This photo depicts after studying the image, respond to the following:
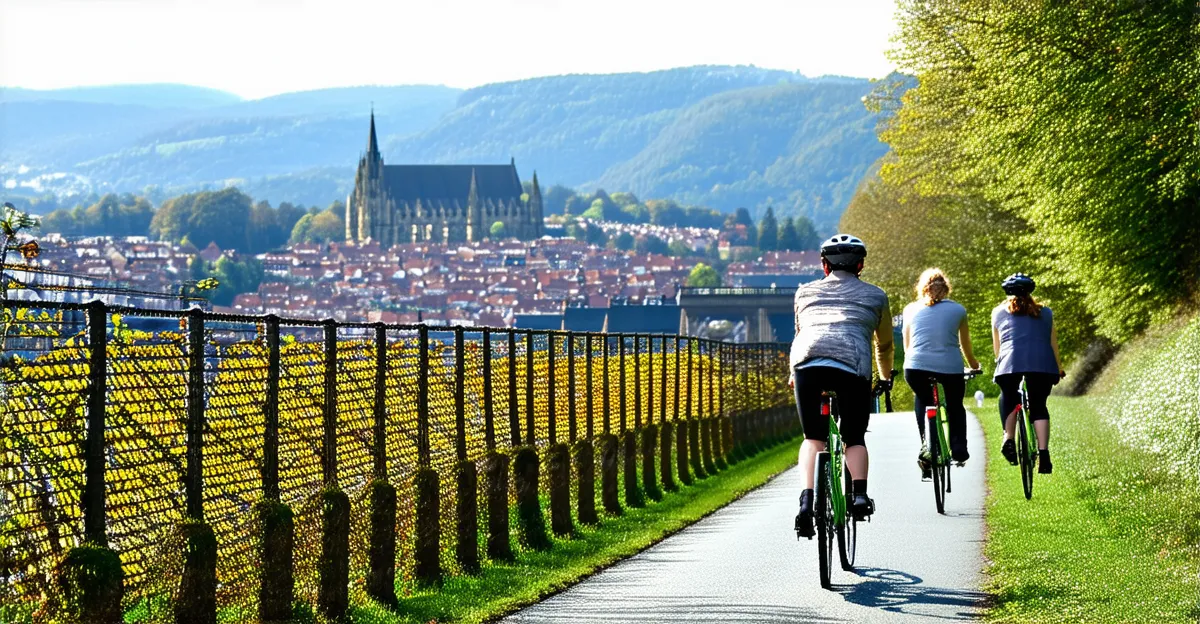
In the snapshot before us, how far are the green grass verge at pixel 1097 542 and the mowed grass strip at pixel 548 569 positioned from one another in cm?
266

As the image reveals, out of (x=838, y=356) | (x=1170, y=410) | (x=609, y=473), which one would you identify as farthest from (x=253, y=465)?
(x=1170, y=410)

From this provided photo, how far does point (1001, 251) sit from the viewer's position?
54.9 metres

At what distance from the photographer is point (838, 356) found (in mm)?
10602

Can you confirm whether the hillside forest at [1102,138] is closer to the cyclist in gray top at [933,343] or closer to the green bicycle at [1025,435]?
the green bicycle at [1025,435]

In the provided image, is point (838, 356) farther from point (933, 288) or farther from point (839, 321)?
point (933, 288)

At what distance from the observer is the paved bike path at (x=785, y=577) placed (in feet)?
33.4

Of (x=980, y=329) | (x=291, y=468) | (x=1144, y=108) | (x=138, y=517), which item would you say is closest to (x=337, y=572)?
(x=291, y=468)

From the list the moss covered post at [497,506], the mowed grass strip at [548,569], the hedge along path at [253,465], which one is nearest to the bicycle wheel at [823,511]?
the mowed grass strip at [548,569]

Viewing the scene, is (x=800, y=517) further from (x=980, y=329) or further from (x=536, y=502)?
(x=980, y=329)

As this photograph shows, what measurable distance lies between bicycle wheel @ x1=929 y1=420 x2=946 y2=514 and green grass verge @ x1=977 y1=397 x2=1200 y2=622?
0.48 meters

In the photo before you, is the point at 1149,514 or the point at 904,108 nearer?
the point at 1149,514

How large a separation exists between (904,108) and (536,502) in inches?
1496

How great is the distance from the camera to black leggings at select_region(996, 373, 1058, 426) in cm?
1647

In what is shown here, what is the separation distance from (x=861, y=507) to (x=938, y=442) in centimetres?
489
